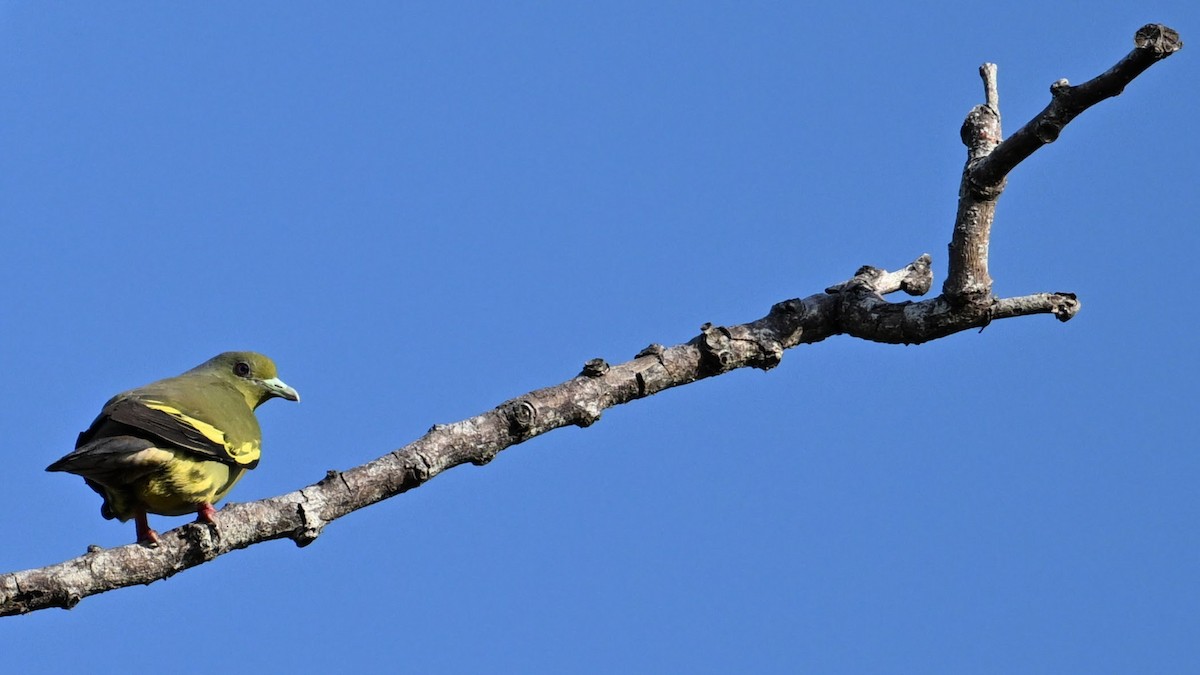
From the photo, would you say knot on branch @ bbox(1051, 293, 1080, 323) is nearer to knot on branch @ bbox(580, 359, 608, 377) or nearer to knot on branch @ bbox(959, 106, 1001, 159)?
knot on branch @ bbox(959, 106, 1001, 159)

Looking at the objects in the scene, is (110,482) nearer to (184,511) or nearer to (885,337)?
(184,511)

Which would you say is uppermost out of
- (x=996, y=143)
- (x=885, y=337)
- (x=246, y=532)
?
(x=996, y=143)

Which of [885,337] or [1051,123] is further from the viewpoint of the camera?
[885,337]

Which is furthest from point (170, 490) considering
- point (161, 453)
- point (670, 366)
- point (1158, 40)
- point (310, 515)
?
point (1158, 40)

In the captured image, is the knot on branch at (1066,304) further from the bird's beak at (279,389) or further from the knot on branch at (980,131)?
the bird's beak at (279,389)

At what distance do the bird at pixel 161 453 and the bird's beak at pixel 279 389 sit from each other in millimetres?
1096

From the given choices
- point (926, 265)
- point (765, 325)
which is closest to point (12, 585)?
point (765, 325)

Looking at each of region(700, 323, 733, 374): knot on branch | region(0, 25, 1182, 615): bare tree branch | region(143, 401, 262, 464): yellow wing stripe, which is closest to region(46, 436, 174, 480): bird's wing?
region(143, 401, 262, 464): yellow wing stripe

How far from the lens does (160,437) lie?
19.1ft

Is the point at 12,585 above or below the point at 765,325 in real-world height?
below

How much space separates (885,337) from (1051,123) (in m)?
1.23

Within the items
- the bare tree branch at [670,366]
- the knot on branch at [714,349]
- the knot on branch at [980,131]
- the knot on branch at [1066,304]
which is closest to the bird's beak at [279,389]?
the bare tree branch at [670,366]

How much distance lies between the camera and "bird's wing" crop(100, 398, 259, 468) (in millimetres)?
5773

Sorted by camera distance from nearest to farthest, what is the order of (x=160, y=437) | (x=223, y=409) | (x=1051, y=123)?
(x=1051, y=123) → (x=160, y=437) → (x=223, y=409)
